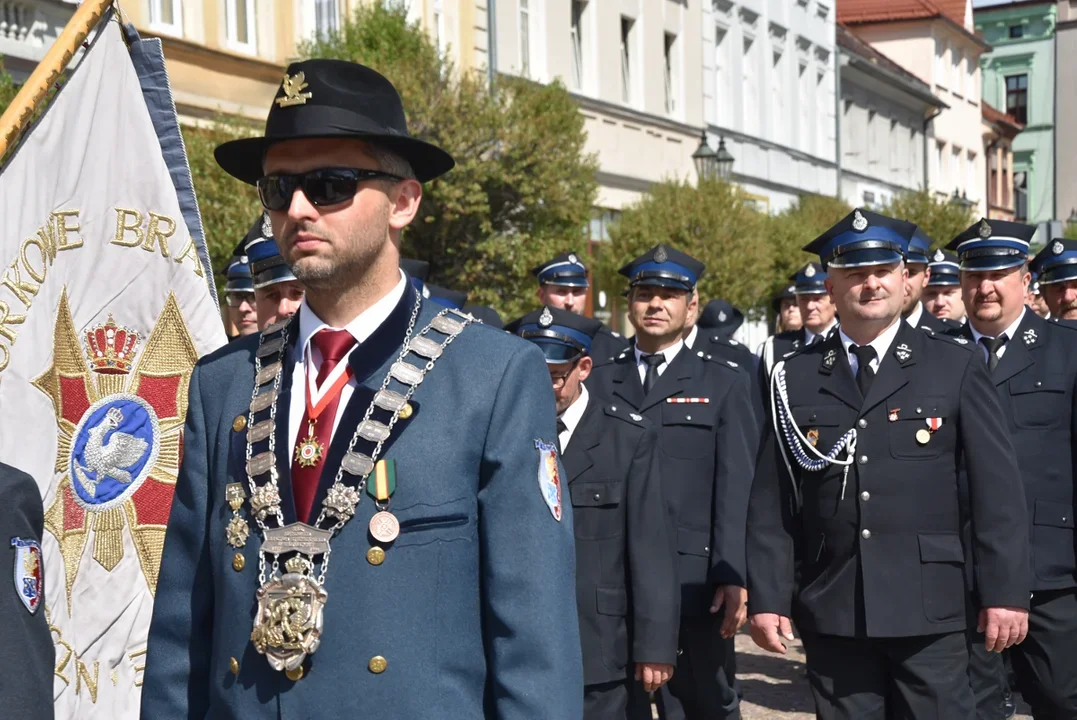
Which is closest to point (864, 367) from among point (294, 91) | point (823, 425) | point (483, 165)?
point (823, 425)

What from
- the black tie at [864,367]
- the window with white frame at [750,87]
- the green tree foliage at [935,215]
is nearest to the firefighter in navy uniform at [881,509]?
the black tie at [864,367]

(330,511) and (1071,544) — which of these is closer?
(330,511)

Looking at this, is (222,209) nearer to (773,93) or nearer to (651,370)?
(651,370)

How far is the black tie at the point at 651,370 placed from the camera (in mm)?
7777

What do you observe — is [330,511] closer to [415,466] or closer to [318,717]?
[415,466]

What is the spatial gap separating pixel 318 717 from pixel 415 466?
47 centimetres

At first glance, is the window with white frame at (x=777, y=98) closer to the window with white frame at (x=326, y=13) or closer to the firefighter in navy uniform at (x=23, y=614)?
the window with white frame at (x=326, y=13)

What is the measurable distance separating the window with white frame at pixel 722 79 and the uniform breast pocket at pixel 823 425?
2946 cm

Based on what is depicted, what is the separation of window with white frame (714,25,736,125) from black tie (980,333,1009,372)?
1090 inches

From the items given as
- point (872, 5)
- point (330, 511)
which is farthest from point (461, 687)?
point (872, 5)

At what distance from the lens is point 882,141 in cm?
4872

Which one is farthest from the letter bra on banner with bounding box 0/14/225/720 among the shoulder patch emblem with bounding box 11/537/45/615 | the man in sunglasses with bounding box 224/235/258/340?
the man in sunglasses with bounding box 224/235/258/340

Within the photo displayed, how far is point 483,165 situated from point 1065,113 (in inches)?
2440

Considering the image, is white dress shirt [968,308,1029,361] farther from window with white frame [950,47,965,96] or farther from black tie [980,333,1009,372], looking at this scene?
window with white frame [950,47,965,96]
